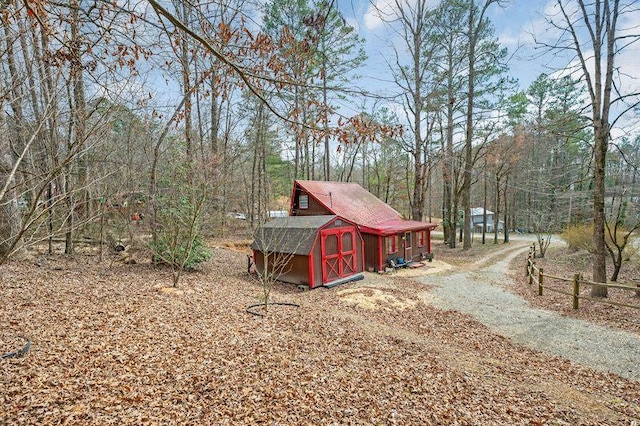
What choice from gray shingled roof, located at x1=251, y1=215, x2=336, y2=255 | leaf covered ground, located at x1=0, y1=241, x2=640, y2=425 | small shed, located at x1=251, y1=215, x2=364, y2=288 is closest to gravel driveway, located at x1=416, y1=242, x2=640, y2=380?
leaf covered ground, located at x1=0, y1=241, x2=640, y2=425

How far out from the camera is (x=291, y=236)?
12406mm

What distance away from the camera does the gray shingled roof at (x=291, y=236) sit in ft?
38.8

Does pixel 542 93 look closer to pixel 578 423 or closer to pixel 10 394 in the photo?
pixel 578 423

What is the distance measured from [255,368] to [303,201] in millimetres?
12563

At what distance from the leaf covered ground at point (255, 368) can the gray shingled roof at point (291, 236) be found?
3.72 meters

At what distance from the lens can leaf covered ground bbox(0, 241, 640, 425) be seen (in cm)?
369

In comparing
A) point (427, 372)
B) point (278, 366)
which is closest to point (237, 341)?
point (278, 366)

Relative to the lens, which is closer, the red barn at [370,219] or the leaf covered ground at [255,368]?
the leaf covered ground at [255,368]

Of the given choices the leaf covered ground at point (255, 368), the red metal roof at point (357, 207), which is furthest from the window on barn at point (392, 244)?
the leaf covered ground at point (255, 368)

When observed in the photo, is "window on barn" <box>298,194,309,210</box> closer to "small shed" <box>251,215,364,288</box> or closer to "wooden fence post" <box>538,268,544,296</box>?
"small shed" <box>251,215,364,288</box>

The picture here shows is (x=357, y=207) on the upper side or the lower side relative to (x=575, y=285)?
upper

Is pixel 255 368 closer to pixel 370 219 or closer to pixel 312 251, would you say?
pixel 312 251

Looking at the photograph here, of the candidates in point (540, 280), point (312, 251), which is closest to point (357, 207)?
point (312, 251)

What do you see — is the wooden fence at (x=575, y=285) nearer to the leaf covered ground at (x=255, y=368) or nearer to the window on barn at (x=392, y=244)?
the leaf covered ground at (x=255, y=368)
